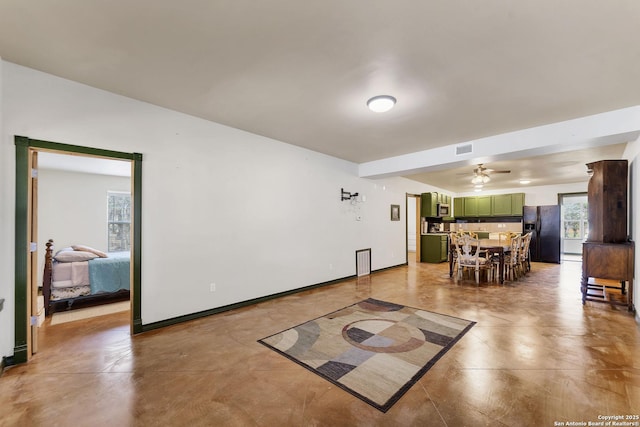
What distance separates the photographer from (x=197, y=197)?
143 inches

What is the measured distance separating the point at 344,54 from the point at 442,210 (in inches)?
305

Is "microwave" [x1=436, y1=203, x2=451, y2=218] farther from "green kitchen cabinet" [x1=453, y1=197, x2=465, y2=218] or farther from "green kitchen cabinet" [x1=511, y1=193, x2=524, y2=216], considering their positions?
"green kitchen cabinet" [x1=511, y1=193, x2=524, y2=216]

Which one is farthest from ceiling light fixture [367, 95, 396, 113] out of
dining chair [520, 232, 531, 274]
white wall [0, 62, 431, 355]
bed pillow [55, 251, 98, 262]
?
dining chair [520, 232, 531, 274]

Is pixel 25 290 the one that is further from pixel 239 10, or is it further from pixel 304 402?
pixel 239 10

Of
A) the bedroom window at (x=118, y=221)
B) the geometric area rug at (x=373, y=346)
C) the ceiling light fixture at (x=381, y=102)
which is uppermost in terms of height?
the ceiling light fixture at (x=381, y=102)

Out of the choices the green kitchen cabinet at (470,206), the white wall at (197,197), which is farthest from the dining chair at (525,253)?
the white wall at (197,197)

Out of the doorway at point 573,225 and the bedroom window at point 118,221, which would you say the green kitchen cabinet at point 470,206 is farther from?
the bedroom window at point 118,221

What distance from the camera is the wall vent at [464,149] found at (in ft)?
14.5

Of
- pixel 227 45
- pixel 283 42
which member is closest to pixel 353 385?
pixel 283 42

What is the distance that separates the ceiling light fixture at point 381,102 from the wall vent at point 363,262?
378cm

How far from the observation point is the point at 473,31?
193 centimetres

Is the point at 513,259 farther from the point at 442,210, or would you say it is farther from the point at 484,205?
the point at 484,205

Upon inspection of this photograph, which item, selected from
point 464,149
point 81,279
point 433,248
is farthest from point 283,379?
point 433,248

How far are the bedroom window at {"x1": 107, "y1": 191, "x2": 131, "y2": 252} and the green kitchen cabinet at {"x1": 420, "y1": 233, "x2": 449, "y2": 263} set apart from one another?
26.4 ft
